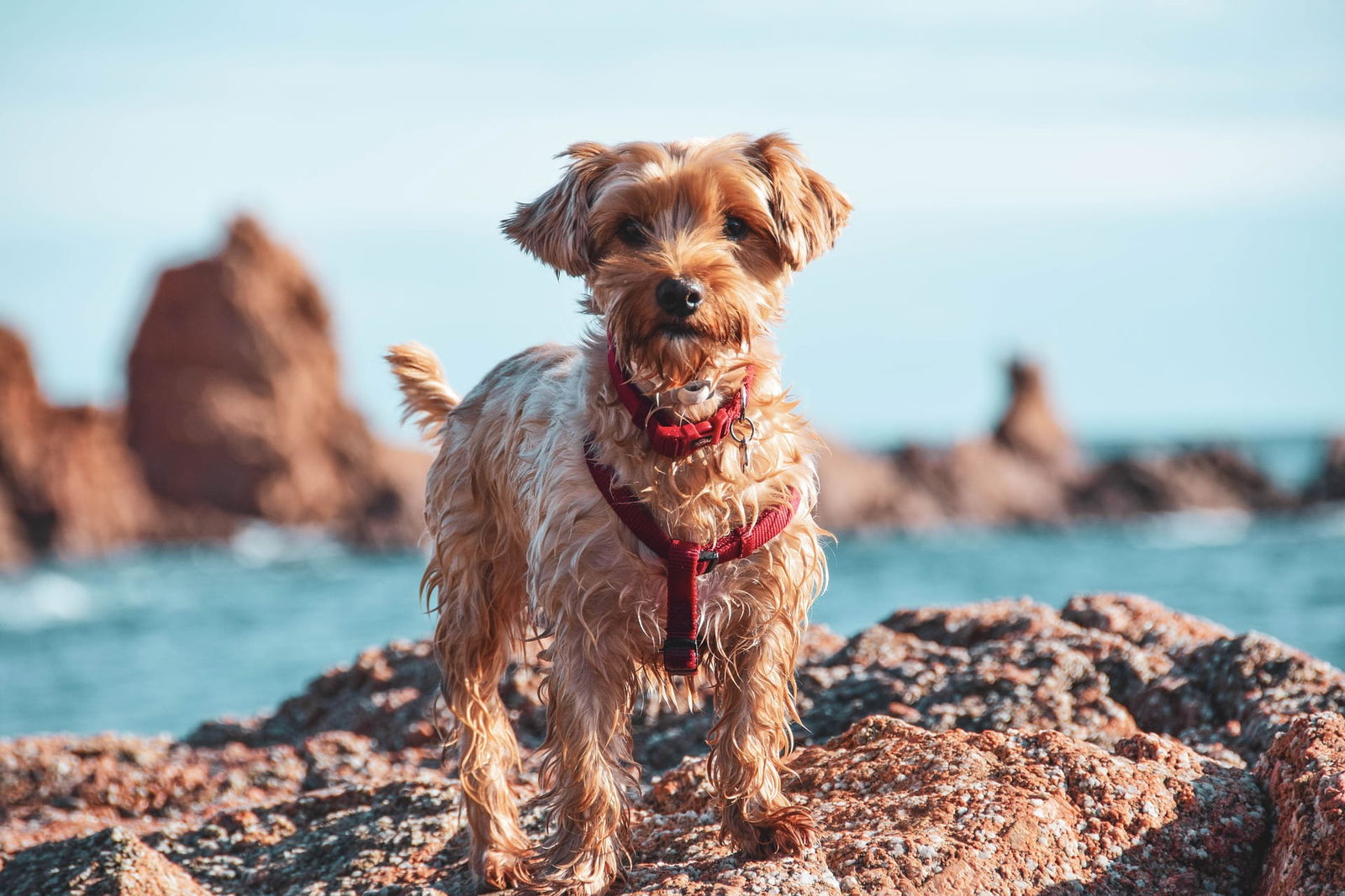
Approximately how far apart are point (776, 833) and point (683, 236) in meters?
2.02

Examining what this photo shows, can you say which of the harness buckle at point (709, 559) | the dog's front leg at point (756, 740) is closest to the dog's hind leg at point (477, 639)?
the dog's front leg at point (756, 740)

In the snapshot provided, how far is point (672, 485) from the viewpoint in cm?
435

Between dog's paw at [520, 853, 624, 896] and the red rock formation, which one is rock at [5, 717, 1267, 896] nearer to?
dog's paw at [520, 853, 624, 896]

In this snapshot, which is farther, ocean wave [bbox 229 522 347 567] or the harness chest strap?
ocean wave [bbox 229 522 347 567]

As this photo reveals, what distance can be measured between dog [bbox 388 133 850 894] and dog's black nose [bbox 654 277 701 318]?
0.05 feet

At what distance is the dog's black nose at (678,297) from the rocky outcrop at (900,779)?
1.77 m

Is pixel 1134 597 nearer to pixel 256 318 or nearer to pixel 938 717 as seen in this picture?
pixel 938 717

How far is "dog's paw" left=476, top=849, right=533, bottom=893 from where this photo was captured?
4.75 meters

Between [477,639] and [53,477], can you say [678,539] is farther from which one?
[53,477]

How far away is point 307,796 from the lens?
5.71 m

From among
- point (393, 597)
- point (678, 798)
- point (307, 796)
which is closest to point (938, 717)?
point (678, 798)

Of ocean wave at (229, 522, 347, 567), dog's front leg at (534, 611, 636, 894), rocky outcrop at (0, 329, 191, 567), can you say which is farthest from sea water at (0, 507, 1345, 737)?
dog's front leg at (534, 611, 636, 894)

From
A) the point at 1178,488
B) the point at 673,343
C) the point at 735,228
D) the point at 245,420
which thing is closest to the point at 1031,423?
the point at 1178,488

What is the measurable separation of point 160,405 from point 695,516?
7086 cm
